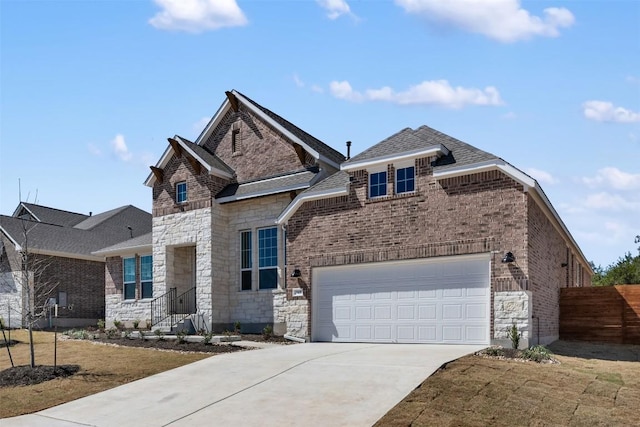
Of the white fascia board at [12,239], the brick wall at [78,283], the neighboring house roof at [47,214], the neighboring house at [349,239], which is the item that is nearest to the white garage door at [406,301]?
the neighboring house at [349,239]

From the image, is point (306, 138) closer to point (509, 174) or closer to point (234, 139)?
point (234, 139)

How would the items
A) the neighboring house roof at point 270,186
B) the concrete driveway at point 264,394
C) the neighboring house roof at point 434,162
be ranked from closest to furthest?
1. the concrete driveway at point 264,394
2. the neighboring house roof at point 434,162
3. the neighboring house roof at point 270,186

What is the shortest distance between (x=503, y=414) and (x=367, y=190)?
32.7ft

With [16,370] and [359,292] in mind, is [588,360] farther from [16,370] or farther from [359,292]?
[16,370]

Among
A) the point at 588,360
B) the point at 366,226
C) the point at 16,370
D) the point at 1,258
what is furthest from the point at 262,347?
the point at 1,258

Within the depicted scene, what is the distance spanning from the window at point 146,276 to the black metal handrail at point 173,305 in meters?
1.98

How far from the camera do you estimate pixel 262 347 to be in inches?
679

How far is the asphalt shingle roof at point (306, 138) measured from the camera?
2291 centimetres

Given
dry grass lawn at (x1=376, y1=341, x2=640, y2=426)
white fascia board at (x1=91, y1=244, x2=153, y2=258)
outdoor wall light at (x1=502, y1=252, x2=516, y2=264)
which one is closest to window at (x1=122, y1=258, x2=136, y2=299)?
white fascia board at (x1=91, y1=244, x2=153, y2=258)

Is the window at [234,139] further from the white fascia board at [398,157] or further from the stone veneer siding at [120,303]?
the white fascia board at [398,157]

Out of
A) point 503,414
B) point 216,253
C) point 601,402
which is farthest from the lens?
point 216,253

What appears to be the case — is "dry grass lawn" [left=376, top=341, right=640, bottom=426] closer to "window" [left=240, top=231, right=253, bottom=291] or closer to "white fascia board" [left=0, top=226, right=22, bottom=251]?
"window" [left=240, top=231, right=253, bottom=291]

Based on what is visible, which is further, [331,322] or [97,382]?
[331,322]

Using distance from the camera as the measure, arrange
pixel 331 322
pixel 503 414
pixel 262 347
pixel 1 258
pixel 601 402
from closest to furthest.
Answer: pixel 503 414 < pixel 601 402 < pixel 262 347 < pixel 331 322 < pixel 1 258
